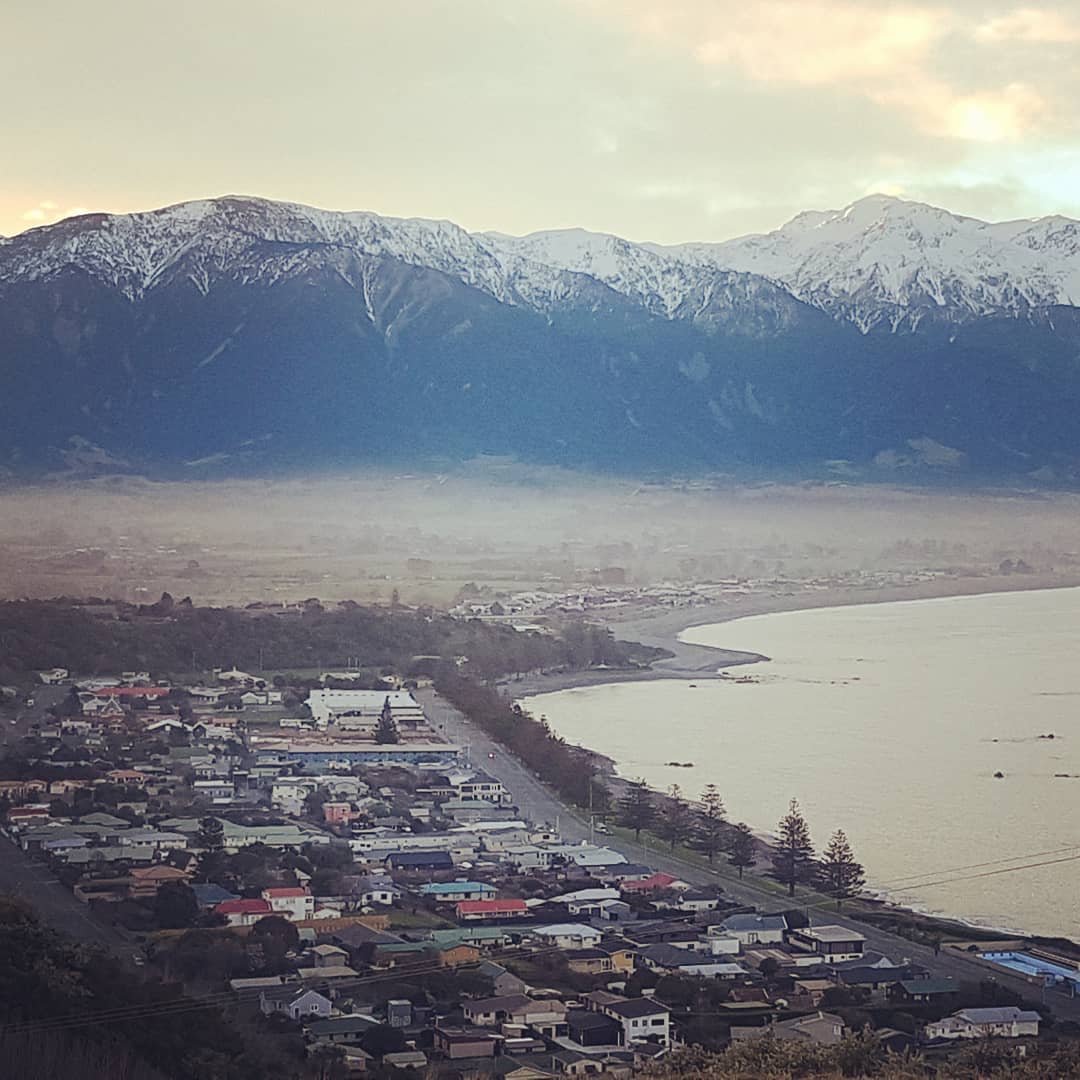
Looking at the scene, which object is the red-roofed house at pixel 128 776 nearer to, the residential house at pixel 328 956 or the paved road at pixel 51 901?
the paved road at pixel 51 901

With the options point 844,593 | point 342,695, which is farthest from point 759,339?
point 342,695

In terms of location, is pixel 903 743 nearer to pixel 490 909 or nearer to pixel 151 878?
pixel 490 909

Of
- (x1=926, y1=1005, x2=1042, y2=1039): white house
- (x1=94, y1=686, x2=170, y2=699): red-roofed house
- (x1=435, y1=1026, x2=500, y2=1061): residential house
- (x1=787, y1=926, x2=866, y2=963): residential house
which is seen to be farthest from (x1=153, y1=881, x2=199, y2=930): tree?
(x1=94, y1=686, x2=170, y2=699): red-roofed house

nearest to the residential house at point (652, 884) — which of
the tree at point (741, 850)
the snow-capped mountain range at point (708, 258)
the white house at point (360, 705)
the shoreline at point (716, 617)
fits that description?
the tree at point (741, 850)

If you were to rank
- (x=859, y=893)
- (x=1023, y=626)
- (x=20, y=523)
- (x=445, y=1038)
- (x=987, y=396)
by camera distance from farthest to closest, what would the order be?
(x=987, y=396)
(x=1023, y=626)
(x=20, y=523)
(x=859, y=893)
(x=445, y=1038)

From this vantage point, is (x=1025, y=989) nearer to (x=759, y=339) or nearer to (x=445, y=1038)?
(x=445, y=1038)

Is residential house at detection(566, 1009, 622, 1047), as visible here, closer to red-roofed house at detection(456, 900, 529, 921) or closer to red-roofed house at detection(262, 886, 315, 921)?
red-roofed house at detection(456, 900, 529, 921)

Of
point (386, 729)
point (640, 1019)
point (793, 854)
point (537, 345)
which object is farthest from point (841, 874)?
point (537, 345)
